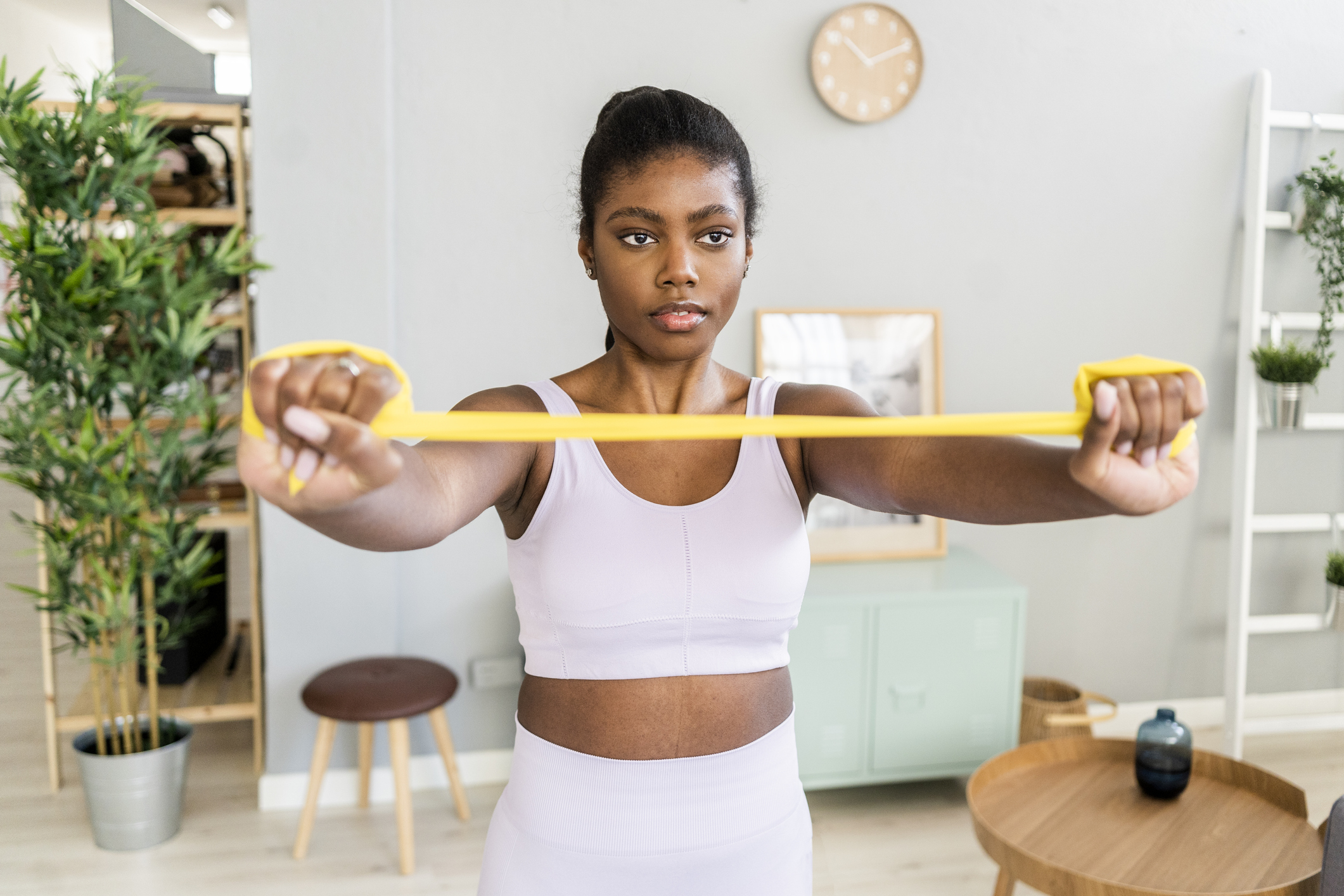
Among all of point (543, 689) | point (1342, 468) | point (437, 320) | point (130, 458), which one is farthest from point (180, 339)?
point (1342, 468)

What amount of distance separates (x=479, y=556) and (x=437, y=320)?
76 centimetres

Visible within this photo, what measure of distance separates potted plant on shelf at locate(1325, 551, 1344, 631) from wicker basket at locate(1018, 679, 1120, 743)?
83 centimetres

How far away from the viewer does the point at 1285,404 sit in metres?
3.16

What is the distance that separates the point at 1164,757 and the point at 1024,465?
5.24ft

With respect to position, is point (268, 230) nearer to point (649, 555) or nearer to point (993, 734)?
point (649, 555)

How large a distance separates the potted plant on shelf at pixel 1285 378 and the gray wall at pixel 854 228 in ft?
0.75

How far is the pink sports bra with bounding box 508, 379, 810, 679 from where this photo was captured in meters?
0.98

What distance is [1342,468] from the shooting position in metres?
3.55

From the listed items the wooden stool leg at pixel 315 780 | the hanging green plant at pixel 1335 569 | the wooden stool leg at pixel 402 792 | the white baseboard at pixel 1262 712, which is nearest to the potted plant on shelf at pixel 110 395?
the wooden stool leg at pixel 315 780

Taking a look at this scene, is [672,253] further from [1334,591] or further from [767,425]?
[1334,591]

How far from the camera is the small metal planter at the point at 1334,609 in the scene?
3219 millimetres

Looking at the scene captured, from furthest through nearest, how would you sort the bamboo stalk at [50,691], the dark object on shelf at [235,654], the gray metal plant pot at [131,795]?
1. the dark object on shelf at [235,654]
2. the bamboo stalk at [50,691]
3. the gray metal plant pot at [131,795]

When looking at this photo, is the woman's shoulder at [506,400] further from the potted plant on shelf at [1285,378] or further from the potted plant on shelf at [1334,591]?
the potted plant on shelf at [1334,591]

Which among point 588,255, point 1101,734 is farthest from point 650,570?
point 1101,734
